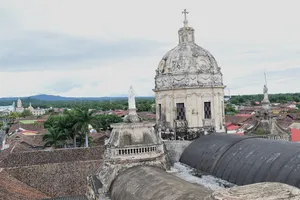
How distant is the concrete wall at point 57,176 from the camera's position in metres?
27.6

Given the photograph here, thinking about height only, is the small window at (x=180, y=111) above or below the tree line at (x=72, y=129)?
above

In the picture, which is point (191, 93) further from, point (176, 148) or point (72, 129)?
point (72, 129)

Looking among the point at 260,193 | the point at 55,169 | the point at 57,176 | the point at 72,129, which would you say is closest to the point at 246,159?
the point at 260,193

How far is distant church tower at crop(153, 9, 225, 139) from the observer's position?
64.2 feet

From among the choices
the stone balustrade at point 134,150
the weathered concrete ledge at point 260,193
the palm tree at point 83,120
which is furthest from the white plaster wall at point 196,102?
the palm tree at point 83,120

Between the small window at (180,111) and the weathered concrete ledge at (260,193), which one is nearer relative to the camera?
the weathered concrete ledge at (260,193)

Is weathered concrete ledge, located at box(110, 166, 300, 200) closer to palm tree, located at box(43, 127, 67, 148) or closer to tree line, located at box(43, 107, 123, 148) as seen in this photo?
tree line, located at box(43, 107, 123, 148)

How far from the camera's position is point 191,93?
770 inches

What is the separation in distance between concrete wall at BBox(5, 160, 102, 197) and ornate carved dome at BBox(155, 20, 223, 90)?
11225mm

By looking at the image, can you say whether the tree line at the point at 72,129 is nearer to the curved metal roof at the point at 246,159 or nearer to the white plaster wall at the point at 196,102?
the white plaster wall at the point at 196,102

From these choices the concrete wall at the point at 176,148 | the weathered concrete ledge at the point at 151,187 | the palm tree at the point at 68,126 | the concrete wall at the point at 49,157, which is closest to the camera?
the weathered concrete ledge at the point at 151,187

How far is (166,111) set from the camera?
20.4m

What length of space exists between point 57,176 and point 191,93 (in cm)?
1448

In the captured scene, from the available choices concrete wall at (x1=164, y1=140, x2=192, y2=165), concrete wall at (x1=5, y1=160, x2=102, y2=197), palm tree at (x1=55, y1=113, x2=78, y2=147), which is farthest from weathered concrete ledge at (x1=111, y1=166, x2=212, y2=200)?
palm tree at (x1=55, y1=113, x2=78, y2=147)
